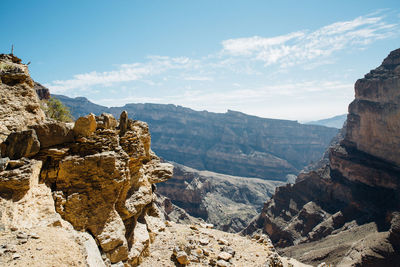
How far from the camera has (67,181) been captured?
464 inches

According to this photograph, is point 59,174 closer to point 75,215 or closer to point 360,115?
point 75,215

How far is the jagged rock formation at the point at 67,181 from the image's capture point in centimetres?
923

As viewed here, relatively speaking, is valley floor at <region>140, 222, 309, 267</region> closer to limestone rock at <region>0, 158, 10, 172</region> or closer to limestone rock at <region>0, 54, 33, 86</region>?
limestone rock at <region>0, 158, 10, 172</region>

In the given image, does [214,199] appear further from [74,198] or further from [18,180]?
[18,180]

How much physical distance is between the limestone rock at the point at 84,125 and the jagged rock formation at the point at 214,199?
91.7m

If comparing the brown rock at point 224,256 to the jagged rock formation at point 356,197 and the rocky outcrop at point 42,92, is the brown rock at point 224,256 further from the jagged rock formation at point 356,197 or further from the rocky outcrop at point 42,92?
the rocky outcrop at point 42,92

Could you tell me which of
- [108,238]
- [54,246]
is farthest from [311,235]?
[54,246]

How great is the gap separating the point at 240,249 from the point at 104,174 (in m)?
12.4

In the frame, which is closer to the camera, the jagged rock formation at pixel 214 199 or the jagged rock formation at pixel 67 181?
the jagged rock formation at pixel 67 181

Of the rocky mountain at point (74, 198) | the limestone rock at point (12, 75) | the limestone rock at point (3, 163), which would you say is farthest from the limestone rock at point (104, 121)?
the limestone rock at point (3, 163)

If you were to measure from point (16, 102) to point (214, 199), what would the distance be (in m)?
121

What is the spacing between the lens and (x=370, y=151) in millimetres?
79062

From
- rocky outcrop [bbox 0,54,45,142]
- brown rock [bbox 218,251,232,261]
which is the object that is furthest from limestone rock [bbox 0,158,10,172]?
brown rock [bbox 218,251,232,261]

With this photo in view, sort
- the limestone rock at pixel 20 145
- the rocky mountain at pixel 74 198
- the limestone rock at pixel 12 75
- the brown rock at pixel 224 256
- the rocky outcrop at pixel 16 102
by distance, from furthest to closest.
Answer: the brown rock at pixel 224 256
the limestone rock at pixel 12 75
the rocky outcrop at pixel 16 102
the limestone rock at pixel 20 145
the rocky mountain at pixel 74 198
